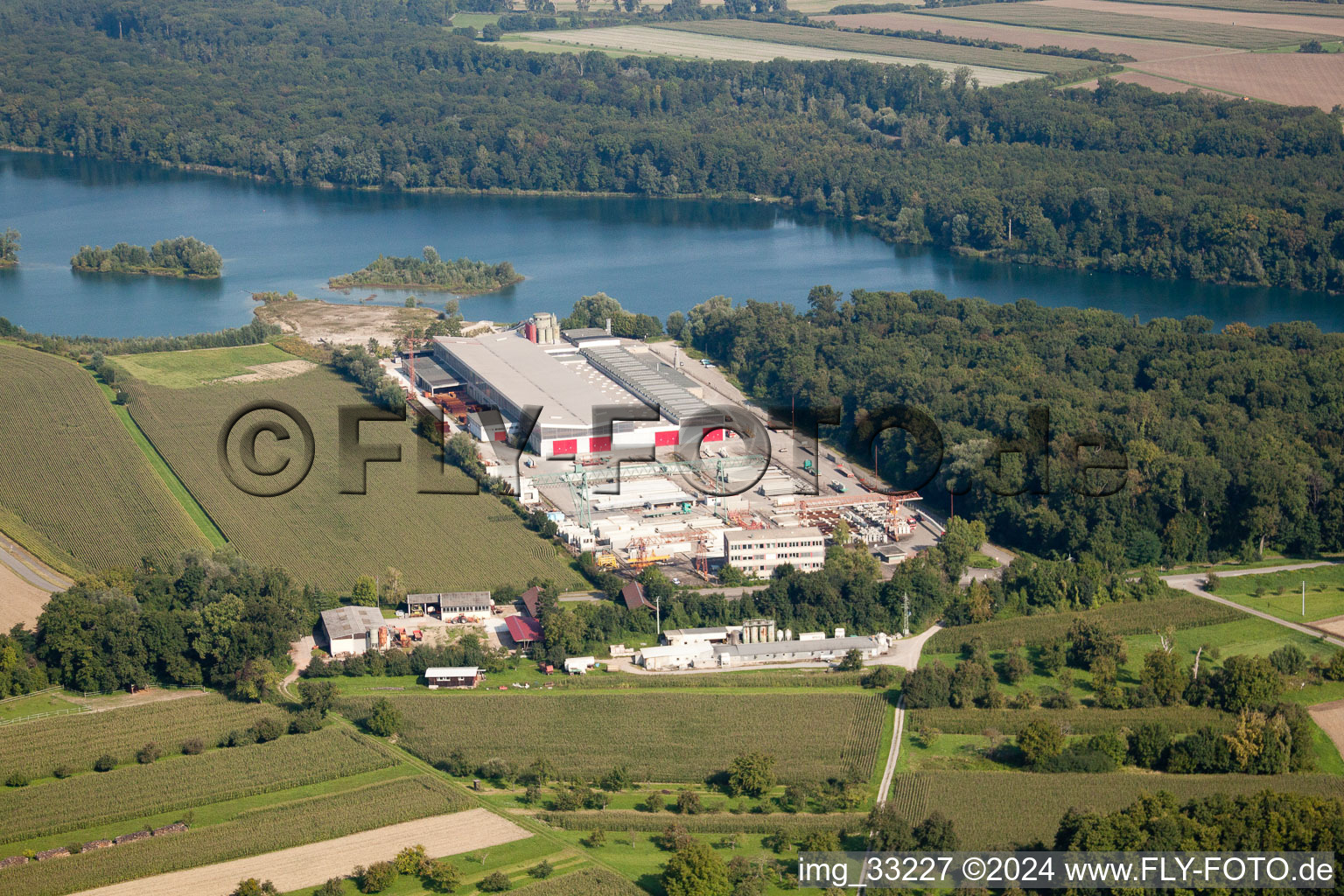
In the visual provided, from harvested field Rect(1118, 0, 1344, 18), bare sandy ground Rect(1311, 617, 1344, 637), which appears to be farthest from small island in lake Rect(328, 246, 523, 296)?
harvested field Rect(1118, 0, 1344, 18)

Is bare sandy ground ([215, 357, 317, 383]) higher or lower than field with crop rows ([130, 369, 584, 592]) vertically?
higher

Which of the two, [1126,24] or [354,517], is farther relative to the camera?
[1126,24]

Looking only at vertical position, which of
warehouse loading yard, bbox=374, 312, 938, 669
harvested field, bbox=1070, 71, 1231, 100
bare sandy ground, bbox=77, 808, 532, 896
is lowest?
bare sandy ground, bbox=77, 808, 532, 896

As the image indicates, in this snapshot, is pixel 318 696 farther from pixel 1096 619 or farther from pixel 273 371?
pixel 273 371

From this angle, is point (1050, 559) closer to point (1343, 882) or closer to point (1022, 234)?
point (1343, 882)

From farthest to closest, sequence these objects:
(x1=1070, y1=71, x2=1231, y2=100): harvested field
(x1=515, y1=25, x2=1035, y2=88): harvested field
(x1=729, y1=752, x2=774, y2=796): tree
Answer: (x1=515, y1=25, x2=1035, y2=88): harvested field → (x1=1070, y1=71, x2=1231, y2=100): harvested field → (x1=729, y1=752, x2=774, y2=796): tree

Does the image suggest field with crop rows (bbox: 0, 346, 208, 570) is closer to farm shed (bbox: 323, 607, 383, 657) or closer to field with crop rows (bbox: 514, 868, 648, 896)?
farm shed (bbox: 323, 607, 383, 657)

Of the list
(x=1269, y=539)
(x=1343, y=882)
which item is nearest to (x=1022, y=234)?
(x=1269, y=539)

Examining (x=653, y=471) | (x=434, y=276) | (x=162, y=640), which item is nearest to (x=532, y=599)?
(x=162, y=640)

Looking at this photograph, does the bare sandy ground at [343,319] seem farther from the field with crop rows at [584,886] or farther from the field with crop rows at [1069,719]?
the field with crop rows at [584,886]
